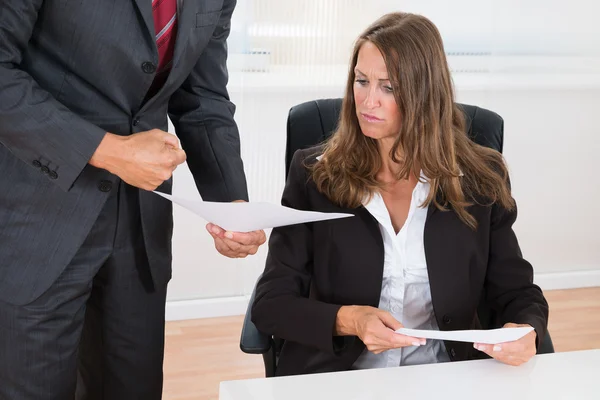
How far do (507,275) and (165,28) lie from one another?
1064mm

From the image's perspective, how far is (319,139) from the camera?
2.39 meters

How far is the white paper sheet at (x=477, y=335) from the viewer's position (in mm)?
1651

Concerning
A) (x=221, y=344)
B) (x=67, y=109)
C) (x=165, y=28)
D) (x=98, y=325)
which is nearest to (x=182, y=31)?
(x=165, y=28)

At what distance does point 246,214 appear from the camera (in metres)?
1.67

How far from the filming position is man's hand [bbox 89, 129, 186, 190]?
1.58 metres

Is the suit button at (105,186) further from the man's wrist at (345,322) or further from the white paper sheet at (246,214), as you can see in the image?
the man's wrist at (345,322)

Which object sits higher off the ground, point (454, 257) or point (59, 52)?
point (59, 52)

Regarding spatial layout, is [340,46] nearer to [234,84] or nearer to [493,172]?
[234,84]

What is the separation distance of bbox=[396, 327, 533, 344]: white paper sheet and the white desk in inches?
2.3

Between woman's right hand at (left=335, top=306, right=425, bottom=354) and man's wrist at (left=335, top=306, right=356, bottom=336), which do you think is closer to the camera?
woman's right hand at (left=335, top=306, right=425, bottom=354)

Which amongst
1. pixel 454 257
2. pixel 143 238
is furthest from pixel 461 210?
pixel 143 238

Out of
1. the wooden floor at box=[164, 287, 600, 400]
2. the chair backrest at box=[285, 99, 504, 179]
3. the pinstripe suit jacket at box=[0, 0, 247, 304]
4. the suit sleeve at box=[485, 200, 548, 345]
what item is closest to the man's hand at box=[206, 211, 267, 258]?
the pinstripe suit jacket at box=[0, 0, 247, 304]

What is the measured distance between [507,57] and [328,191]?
2.17 metres

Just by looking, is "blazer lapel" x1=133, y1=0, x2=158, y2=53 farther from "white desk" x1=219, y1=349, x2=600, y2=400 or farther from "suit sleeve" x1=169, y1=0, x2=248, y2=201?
"white desk" x1=219, y1=349, x2=600, y2=400
